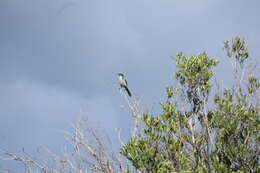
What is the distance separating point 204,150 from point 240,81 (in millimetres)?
2355

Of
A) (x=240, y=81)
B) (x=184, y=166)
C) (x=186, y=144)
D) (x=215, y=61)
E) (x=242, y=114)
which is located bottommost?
(x=184, y=166)

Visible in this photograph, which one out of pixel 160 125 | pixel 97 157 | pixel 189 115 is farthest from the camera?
pixel 189 115

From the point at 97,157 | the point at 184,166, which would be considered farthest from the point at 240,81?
the point at 97,157

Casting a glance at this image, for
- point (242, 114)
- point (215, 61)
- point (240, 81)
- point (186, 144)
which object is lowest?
point (186, 144)

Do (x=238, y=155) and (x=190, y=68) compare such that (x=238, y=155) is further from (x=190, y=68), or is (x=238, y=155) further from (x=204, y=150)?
(x=190, y=68)

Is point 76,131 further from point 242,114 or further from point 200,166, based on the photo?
point 242,114

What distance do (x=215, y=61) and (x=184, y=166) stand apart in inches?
133

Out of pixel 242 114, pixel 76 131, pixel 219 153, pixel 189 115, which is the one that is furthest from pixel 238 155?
pixel 76 131

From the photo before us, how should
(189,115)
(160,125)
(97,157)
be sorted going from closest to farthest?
(97,157), (160,125), (189,115)

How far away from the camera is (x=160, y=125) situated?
8898mm

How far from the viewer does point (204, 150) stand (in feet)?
29.4

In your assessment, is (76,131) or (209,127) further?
(209,127)

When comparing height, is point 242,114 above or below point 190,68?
below

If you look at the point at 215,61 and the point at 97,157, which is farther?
the point at 215,61
